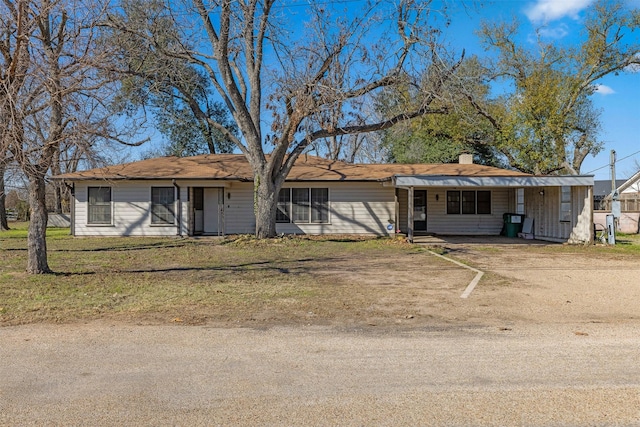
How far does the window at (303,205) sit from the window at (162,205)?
14.0 ft

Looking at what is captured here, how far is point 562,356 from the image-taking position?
15.4 feet

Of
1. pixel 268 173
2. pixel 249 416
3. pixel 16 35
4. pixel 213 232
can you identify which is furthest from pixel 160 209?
pixel 249 416

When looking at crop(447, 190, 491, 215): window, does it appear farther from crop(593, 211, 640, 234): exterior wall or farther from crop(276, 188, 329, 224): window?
crop(593, 211, 640, 234): exterior wall

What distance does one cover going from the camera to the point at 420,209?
854 inches

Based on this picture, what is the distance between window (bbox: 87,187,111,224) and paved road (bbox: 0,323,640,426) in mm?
14604

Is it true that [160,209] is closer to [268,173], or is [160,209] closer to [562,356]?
[268,173]

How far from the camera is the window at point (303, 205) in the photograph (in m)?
20.2

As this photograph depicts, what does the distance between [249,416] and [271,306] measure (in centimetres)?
366

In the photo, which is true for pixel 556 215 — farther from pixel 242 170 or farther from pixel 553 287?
pixel 242 170

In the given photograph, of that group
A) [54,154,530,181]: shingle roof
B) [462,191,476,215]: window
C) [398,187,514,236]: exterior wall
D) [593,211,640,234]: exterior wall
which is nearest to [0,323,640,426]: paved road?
[54,154,530,181]: shingle roof

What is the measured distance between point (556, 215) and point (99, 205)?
57.6 feet

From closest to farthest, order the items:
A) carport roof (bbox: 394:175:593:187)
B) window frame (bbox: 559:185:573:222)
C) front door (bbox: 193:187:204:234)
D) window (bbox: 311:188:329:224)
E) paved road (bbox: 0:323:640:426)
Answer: paved road (bbox: 0:323:640:426) < carport roof (bbox: 394:175:593:187) < window frame (bbox: 559:185:573:222) < window (bbox: 311:188:329:224) < front door (bbox: 193:187:204:234)

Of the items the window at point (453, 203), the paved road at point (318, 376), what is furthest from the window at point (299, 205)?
the paved road at point (318, 376)

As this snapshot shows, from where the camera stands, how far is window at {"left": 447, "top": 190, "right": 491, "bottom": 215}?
21.5 metres
